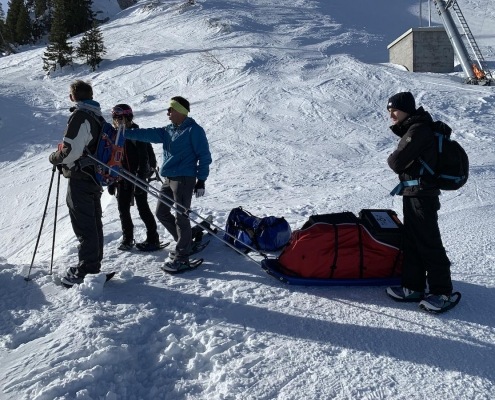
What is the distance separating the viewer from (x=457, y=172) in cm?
358

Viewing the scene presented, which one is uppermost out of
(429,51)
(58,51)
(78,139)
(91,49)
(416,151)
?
(58,51)

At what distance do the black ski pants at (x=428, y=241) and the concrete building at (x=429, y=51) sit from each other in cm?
1748

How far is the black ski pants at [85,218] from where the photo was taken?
4.39 metres

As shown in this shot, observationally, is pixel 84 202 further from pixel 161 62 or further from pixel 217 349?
pixel 161 62

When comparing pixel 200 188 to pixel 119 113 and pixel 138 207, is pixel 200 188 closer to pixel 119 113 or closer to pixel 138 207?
pixel 138 207

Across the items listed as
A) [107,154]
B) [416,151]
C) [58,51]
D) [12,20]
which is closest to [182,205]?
[107,154]

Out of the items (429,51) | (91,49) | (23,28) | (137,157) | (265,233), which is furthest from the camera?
(23,28)

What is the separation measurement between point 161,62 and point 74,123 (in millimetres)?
19696

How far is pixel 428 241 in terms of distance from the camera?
374cm

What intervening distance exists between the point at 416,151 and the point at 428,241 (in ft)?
2.52

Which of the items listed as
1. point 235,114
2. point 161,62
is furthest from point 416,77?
point 161,62

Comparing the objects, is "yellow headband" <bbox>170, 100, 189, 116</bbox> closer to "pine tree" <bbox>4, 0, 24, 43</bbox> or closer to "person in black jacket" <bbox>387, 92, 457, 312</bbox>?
"person in black jacket" <bbox>387, 92, 457, 312</bbox>

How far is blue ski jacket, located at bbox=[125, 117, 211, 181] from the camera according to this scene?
462 centimetres

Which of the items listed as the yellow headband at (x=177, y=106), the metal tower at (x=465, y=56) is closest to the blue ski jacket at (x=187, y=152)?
the yellow headband at (x=177, y=106)
